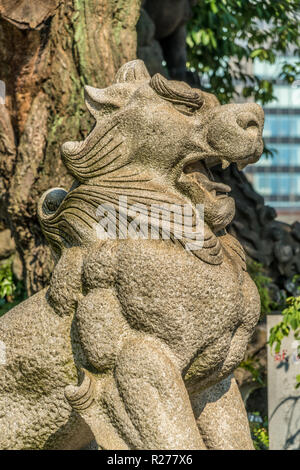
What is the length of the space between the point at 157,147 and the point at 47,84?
2045 mm

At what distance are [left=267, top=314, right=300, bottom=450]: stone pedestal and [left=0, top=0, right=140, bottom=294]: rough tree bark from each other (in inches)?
60.0

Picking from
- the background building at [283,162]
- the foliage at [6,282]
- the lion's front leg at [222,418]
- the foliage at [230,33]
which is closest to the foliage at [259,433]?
the foliage at [6,282]

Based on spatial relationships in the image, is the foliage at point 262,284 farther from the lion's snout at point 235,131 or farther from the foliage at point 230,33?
the lion's snout at point 235,131

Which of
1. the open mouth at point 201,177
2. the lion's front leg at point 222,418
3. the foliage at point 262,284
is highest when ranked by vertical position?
the open mouth at point 201,177

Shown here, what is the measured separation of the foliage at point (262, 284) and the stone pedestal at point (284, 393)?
26.8 inches

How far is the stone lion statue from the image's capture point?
2.11 meters

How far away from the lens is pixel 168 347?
2.15m

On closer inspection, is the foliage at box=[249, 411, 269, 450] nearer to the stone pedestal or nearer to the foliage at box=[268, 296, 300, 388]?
the stone pedestal

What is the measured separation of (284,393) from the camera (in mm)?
4277

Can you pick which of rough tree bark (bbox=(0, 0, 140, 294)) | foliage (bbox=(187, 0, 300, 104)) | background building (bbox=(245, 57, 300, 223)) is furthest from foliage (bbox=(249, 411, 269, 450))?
background building (bbox=(245, 57, 300, 223))

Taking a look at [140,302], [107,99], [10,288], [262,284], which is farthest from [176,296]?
[262,284]

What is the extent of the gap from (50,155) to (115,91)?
1781 mm

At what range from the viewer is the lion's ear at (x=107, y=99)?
2.30m

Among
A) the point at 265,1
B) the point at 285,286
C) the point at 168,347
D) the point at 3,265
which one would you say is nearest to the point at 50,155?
the point at 3,265
